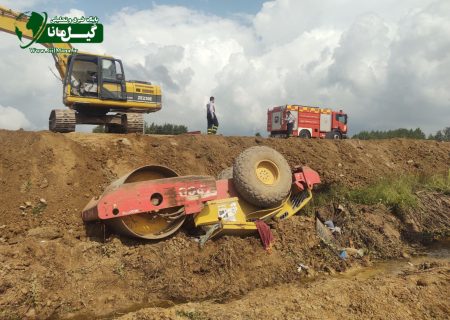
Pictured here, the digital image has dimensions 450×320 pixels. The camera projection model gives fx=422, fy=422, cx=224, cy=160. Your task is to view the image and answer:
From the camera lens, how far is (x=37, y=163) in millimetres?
8648

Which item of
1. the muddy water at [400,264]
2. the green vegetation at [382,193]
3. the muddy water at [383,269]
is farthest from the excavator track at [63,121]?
the muddy water at [400,264]

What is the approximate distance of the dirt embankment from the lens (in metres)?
5.48

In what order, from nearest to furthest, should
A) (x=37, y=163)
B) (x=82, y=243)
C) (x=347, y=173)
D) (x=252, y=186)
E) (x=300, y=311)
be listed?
(x=300, y=311) < (x=82, y=243) < (x=252, y=186) < (x=37, y=163) < (x=347, y=173)

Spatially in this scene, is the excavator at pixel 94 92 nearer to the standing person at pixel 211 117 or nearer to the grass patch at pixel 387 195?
the standing person at pixel 211 117

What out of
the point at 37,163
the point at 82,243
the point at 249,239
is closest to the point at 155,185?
the point at 82,243

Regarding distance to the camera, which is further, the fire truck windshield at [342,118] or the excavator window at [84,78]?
the fire truck windshield at [342,118]

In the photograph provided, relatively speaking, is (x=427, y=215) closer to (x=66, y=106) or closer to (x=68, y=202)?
(x=68, y=202)

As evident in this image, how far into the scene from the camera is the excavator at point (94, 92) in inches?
488

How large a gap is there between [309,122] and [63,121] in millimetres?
18208

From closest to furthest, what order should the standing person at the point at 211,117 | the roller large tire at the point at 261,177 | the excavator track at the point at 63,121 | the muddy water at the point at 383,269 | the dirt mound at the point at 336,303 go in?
the dirt mound at the point at 336,303, the muddy water at the point at 383,269, the roller large tire at the point at 261,177, the excavator track at the point at 63,121, the standing person at the point at 211,117

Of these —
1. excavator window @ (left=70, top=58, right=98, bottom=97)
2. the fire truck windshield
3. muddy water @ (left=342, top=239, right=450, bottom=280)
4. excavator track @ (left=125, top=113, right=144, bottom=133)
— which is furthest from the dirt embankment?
the fire truck windshield

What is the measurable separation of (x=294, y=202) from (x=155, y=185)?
115 inches

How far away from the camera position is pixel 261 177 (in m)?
7.38

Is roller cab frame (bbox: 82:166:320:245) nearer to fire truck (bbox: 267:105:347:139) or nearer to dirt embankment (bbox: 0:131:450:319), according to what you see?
dirt embankment (bbox: 0:131:450:319)
